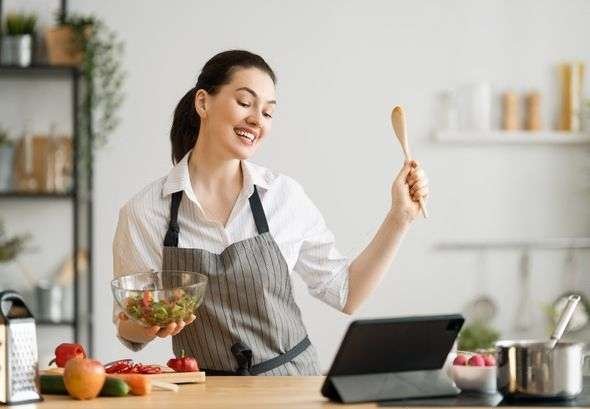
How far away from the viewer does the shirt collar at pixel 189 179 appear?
3.42 metres

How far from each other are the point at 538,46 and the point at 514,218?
2.73 ft

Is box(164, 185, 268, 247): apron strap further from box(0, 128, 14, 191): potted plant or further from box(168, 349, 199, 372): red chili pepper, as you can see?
box(0, 128, 14, 191): potted plant

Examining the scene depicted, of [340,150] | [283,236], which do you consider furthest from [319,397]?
[340,150]

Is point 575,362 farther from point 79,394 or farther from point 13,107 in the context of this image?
point 13,107

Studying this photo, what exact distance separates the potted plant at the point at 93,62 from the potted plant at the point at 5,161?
0.35 metres

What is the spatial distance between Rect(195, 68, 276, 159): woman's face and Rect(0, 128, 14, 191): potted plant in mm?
2457

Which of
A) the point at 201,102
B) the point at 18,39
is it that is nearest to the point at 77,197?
the point at 18,39

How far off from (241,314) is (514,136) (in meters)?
2.79

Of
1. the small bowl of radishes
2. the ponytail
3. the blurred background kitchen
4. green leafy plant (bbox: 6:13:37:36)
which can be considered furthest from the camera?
the blurred background kitchen

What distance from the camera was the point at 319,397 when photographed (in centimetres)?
272

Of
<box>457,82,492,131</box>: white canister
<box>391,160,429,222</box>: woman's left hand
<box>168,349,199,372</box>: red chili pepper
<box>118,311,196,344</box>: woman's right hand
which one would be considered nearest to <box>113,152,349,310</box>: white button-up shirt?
<box>118,311,196,344</box>: woman's right hand

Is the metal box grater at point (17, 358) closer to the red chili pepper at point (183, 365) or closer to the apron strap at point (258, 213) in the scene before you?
the red chili pepper at point (183, 365)

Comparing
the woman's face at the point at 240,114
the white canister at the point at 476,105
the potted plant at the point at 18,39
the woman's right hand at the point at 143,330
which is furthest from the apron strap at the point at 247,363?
the potted plant at the point at 18,39

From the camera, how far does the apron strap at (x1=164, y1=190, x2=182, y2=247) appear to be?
132 inches
